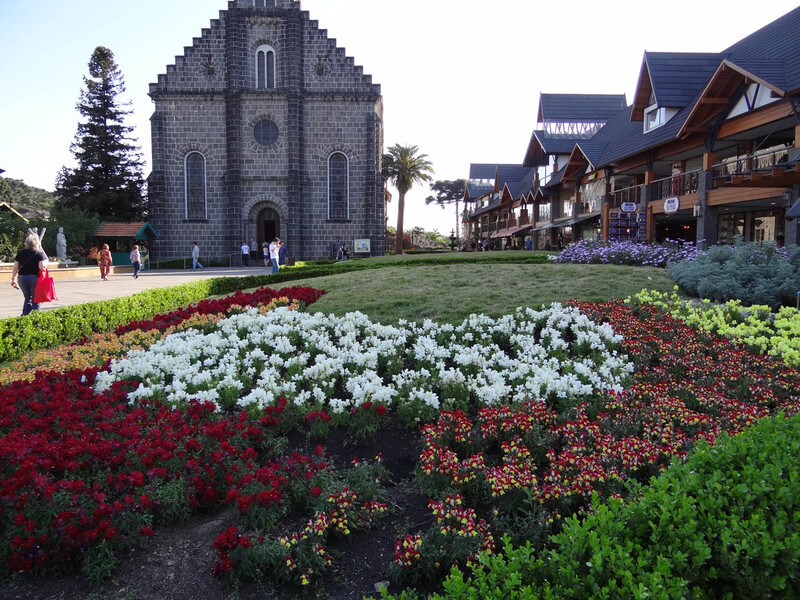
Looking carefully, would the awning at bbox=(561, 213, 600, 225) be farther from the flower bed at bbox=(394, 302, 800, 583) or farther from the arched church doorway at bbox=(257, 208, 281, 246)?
the flower bed at bbox=(394, 302, 800, 583)

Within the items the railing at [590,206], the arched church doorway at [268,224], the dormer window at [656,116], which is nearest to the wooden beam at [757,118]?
the dormer window at [656,116]

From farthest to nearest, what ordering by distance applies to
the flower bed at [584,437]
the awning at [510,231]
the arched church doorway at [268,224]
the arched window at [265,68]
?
the awning at [510,231] < the arched church doorway at [268,224] < the arched window at [265,68] < the flower bed at [584,437]

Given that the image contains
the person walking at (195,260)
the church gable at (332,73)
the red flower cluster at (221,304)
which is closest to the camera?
the red flower cluster at (221,304)

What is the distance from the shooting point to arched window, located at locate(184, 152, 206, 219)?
35469 mm

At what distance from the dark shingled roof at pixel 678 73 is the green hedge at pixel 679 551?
2461 cm

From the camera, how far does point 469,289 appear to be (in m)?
10.7

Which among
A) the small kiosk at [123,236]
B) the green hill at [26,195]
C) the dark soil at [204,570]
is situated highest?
the green hill at [26,195]

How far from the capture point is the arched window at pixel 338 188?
117 ft

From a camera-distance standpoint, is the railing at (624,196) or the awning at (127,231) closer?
the railing at (624,196)

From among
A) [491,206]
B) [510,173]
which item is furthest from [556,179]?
[491,206]

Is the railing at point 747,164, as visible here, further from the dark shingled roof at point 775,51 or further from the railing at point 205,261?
the railing at point 205,261

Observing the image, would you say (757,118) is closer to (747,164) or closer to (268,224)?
(747,164)

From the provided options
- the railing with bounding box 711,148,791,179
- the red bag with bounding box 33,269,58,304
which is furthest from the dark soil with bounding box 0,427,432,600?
the railing with bounding box 711,148,791,179

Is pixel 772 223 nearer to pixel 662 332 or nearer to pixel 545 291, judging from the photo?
pixel 545 291
